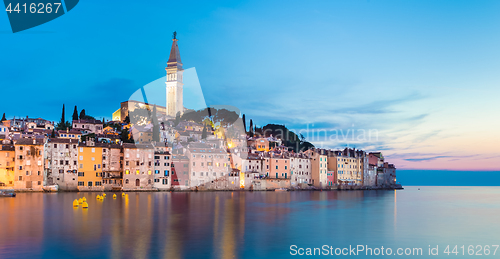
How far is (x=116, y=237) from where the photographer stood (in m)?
21.0

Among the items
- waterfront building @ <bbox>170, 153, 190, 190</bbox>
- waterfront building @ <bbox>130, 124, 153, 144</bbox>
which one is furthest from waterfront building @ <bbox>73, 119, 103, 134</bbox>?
waterfront building @ <bbox>170, 153, 190, 190</bbox>

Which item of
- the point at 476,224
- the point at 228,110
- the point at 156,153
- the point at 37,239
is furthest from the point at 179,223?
the point at 228,110

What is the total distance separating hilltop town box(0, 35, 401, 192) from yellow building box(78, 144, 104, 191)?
0.13 m

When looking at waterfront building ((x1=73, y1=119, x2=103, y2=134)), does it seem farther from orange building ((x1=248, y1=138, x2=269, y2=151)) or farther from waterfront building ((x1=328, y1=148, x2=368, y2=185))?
waterfront building ((x1=328, y1=148, x2=368, y2=185))

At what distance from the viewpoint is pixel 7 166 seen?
53312 mm

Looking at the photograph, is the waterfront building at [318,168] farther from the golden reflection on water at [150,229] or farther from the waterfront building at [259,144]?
the golden reflection on water at [150,229]

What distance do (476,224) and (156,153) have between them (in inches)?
1775

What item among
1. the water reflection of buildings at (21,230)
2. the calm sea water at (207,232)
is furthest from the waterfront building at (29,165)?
the water reflection of buildings at (21,230)

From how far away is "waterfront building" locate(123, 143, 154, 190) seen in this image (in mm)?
59125

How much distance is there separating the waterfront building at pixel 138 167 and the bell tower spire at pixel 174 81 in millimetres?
57801

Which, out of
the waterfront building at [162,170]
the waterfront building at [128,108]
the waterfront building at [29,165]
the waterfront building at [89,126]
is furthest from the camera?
the waterfront building at [128,108]

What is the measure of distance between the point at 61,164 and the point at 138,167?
34.9 feet

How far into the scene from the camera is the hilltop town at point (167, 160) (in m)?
55.6

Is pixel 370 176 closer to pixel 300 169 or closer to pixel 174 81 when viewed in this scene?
pixel 300 169
